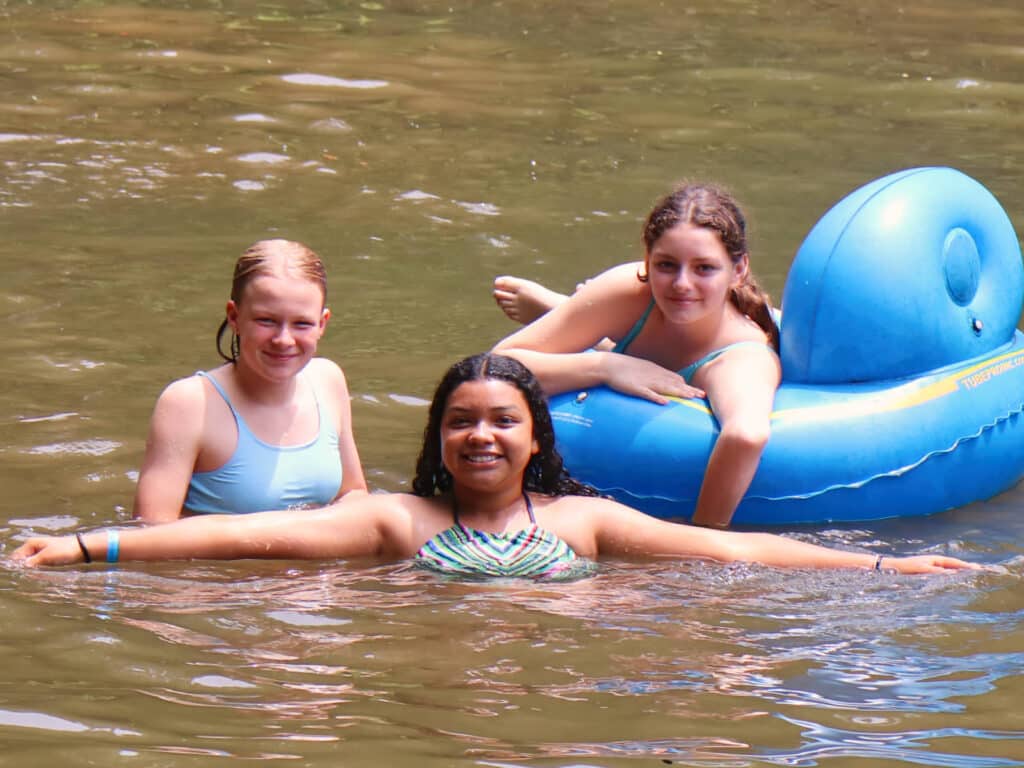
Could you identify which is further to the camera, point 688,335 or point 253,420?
point 688,335

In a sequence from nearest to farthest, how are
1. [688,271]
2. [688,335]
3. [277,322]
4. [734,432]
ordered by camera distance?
1. [277,322]
2. [734,432]
3. [688,271]
4. [688,335]

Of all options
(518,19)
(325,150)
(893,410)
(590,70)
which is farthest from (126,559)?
(518,19)

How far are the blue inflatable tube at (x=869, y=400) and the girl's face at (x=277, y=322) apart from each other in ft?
3.43

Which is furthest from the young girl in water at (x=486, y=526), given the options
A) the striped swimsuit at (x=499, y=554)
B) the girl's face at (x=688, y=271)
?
the girl's face at (x=688, y=271)

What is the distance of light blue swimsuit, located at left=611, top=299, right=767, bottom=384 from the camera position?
5.41 metres

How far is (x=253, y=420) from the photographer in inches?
188

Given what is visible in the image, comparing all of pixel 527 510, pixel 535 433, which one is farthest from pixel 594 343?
pixel 527 510

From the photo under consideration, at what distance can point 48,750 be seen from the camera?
10.2ft

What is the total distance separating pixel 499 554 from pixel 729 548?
652 mm

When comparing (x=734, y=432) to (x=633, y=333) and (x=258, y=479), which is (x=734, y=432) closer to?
(x=633, y=333)

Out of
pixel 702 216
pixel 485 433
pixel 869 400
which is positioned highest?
pixel 702 216

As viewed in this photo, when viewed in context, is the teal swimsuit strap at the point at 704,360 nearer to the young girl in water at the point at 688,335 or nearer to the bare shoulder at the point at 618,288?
the young girl in water at the point at 688,335

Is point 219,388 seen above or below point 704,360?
below

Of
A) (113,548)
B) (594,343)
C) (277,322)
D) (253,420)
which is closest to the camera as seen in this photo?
(113,548)
